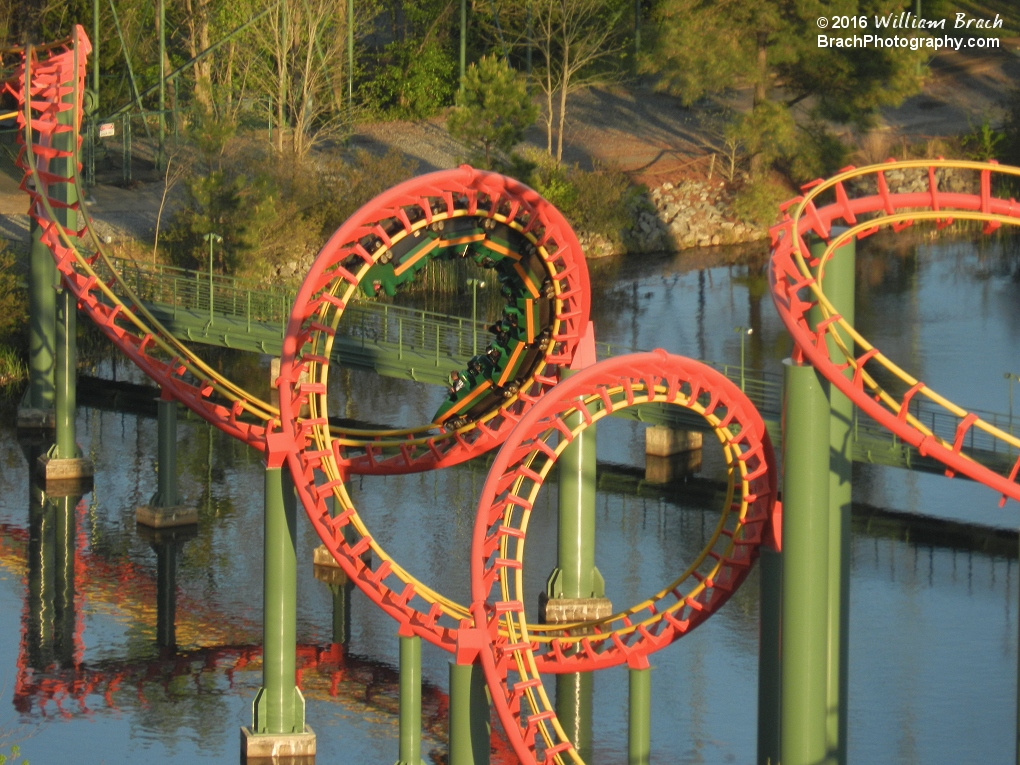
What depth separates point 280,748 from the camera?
2378cm

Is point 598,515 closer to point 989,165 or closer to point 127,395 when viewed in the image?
point 127,395

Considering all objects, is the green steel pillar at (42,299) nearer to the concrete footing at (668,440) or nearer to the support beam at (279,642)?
the concrete footing at (668,440)

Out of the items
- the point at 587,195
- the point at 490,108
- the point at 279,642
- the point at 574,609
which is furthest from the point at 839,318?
the point at 587,195

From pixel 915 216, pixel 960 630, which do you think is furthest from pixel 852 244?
pixel 960 630

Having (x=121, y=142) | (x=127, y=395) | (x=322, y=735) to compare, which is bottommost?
(x=322, y=735)

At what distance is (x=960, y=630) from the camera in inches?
1161

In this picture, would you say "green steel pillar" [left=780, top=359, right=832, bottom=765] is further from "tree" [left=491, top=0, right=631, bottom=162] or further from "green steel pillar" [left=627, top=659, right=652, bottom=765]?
"tree" [left=491, top=0, right=631, bottom=162]

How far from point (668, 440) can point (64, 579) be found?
12423mm

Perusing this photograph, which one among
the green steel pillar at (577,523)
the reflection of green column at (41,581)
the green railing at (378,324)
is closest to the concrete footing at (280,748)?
the reflection of green column at (41,581)

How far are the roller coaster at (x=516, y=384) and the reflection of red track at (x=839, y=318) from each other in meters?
0.03

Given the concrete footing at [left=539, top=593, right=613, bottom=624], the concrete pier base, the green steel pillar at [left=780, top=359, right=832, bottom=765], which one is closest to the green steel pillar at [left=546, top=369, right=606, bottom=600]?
the concrete footing at [left=539, top=593, right=613, bottom=624]

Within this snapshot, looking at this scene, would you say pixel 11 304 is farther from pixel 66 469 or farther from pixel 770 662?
pixel 770 662

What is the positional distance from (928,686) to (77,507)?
16350 mm

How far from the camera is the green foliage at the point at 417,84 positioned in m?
68.7
